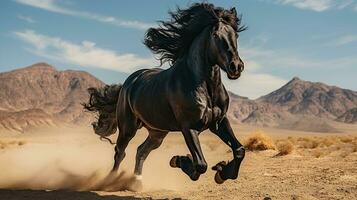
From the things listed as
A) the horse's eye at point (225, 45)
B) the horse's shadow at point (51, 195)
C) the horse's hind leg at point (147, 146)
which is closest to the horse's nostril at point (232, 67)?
the horse's eye at point (225, 45)

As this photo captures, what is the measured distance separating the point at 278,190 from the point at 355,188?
1.30 meters

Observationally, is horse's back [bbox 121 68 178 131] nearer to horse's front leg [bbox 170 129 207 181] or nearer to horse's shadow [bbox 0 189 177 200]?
horse's front leg [bbox 170 129 207 181]

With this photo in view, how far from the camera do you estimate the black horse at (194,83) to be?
22.3 ft

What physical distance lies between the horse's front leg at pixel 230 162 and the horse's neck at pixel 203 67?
1.96 ft

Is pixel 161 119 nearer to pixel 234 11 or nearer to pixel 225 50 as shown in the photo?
pixel 225 50

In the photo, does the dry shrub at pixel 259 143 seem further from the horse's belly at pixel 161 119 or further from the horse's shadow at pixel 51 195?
the horse's belly at pixel 161 119

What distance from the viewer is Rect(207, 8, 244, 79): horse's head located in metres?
6.43

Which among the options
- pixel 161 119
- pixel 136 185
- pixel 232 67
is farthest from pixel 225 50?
pixel 136 185

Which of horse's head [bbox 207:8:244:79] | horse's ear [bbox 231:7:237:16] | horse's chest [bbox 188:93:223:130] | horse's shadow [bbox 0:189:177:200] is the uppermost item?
horse's ear [bbox 231:7:237:16]

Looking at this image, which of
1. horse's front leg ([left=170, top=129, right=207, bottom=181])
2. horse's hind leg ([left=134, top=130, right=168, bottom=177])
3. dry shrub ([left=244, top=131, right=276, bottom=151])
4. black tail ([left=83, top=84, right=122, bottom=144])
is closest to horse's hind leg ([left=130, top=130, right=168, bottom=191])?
horse's hind leg ([left=134, top=130, right=168, bottom=177])

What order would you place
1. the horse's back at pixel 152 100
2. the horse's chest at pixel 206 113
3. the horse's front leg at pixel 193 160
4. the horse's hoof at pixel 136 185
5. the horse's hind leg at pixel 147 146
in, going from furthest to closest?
the horse's hind leg at pixel 147 146 → the horse's hoof at pixel 136 185 → the horse's back at pixel 152 100 → the horse's chest at pixel 206 113 → the horse's front leg at pixel 193 160

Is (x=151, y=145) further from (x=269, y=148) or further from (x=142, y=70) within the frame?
(x=269, y=148)

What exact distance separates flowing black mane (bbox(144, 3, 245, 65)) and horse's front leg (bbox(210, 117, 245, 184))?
4.94 ft

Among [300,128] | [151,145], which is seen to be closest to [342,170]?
[151,145]
